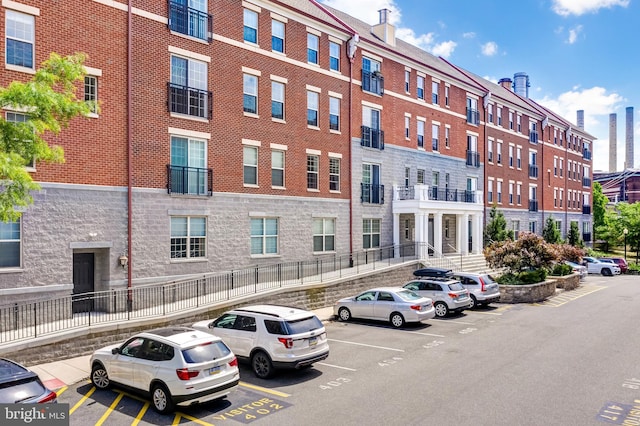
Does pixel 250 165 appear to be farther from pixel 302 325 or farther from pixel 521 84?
pixel 521 84

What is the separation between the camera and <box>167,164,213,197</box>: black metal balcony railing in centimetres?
2034

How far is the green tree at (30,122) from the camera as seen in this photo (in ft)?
36.9

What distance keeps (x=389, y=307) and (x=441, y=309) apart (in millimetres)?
3358

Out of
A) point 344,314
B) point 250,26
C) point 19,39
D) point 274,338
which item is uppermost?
point 250,26

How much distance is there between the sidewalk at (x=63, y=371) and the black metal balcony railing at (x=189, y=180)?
7.92 metres

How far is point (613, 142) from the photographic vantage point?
333 ft

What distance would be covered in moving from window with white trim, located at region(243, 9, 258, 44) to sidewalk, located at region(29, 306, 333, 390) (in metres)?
15.7

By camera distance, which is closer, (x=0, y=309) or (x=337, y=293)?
(x=0, y=309)

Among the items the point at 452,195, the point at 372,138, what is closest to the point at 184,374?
the point at 372,138

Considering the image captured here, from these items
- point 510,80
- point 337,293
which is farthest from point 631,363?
point 510,80

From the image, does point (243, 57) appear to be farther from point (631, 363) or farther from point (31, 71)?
point (631, 363)

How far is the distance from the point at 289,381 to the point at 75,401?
4.95 m

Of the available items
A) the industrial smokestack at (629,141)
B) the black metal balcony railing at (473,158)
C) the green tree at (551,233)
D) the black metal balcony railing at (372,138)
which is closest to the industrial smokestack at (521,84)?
the green tree at (551,233)

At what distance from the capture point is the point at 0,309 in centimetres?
1532
